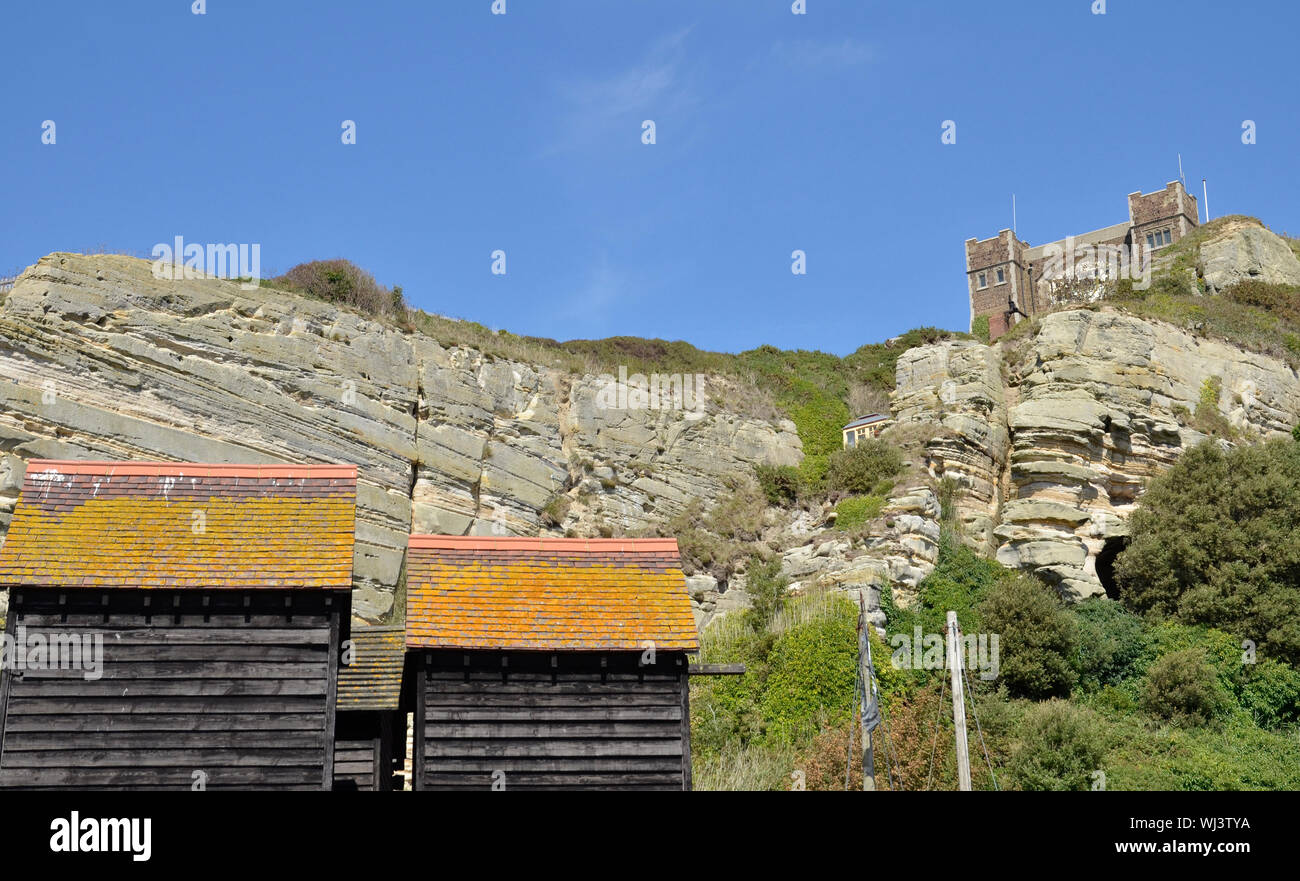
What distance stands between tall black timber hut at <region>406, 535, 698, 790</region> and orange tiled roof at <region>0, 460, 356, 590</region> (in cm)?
179

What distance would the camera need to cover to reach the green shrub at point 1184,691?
1106 inches

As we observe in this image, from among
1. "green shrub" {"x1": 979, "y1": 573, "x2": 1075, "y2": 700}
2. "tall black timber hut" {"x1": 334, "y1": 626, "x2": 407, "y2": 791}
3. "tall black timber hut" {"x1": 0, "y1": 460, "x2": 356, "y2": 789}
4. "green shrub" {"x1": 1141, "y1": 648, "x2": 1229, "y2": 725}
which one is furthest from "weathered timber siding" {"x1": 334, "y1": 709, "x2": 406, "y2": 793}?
"green shrub" {"x1": 1141, "y1": 648, "x2": 1229, "y2": 725}

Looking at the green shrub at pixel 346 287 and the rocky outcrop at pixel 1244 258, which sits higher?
the rocky outcrop at pixel 1244 258

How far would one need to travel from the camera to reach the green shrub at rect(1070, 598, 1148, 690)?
30.0 metres

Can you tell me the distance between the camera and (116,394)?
3092cm

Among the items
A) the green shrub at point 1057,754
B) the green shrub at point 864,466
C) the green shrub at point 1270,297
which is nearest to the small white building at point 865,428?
the green shrub at point 864,466

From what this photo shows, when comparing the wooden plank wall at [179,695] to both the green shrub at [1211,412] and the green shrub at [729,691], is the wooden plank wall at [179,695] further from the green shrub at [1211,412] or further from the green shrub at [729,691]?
the green shrub at [1211,412]

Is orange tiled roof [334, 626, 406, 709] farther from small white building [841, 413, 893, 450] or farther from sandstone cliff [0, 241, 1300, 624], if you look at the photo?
small white building [841, 413, 893, 450]

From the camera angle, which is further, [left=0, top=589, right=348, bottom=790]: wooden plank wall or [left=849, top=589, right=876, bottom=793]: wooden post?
[left=849, top=589, right=876, bottom=793]: wooden post

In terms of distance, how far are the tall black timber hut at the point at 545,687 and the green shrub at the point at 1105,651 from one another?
1609 cm

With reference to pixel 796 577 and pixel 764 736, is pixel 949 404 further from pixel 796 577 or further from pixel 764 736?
pixel 764 736

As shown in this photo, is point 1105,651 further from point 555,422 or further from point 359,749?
point 359,749
